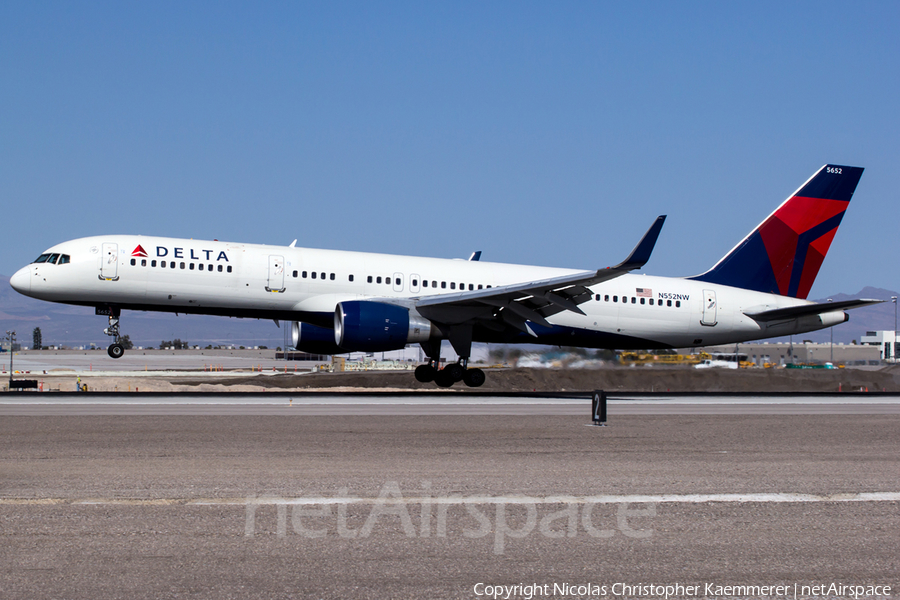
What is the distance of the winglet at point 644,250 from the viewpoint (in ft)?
80.1

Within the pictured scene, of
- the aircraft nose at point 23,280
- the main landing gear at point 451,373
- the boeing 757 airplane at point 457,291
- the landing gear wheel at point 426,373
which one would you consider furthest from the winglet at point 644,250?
the aircraft nose at point 23,280

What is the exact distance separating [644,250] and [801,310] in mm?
10865

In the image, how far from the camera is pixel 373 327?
26.7 metres

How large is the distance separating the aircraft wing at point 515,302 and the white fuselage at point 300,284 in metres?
1.71

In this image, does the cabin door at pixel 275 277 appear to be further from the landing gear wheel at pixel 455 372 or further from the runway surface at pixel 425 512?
the runway surface at pixel 425 512

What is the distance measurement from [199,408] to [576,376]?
23.6 metres

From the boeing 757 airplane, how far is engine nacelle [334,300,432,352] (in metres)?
0.04

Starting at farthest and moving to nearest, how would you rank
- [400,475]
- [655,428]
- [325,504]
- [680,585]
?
[655,428] < [400,475] < [325,504] < [680,585]

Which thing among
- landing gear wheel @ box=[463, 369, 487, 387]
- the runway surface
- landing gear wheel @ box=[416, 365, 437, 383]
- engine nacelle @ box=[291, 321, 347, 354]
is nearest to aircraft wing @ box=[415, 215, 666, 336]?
landing gear wheel @ box=[463, 369, 487, 387]

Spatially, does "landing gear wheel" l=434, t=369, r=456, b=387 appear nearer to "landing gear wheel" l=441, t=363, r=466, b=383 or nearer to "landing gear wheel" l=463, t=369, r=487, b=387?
"landing gear wheel" l=441, t=363, r=466, b=383

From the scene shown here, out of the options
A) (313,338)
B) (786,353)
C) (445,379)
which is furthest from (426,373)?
(786,353)

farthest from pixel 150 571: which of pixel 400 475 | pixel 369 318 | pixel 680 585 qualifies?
pixel 369 318

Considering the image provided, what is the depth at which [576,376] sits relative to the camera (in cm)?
4075

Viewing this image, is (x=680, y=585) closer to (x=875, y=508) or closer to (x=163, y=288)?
(x=875, y=508)
